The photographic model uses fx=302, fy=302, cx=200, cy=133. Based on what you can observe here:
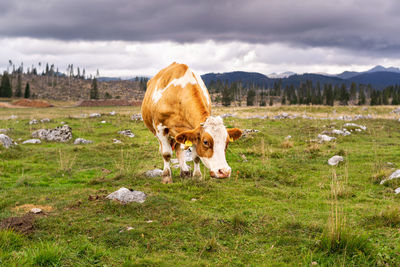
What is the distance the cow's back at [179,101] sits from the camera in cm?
801

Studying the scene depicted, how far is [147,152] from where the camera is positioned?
46.7ft

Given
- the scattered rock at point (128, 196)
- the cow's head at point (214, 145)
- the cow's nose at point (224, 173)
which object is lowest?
the scattered rock at point (128, 196)

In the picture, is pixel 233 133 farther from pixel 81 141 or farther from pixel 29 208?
pixel 81 141

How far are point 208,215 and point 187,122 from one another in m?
2.82

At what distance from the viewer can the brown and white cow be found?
22.8 ft

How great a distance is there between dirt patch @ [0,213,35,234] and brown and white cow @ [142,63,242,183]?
3.49 m

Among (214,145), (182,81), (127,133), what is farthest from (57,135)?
(214,145)

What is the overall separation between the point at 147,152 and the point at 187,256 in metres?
9.76

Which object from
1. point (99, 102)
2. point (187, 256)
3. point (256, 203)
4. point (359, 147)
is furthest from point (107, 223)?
point (99, 102)

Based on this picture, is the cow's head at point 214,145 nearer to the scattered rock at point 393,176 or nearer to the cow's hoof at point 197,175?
the cow's hoof at point 197,175

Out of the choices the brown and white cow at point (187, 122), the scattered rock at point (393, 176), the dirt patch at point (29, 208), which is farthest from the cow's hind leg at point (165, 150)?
the scattered rock at point (393, 176)

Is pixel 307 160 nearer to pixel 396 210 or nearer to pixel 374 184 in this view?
pixel 374 184

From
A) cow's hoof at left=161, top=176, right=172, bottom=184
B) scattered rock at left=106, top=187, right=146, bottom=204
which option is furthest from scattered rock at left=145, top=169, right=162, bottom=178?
scattered rock at left=106, top=187, right=146, bottom=204

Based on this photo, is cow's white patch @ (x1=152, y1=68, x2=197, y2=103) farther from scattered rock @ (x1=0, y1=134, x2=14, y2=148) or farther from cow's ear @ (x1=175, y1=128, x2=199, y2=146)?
scattered rock @ (x1=0, y1=134, x2=14, y2=148)
